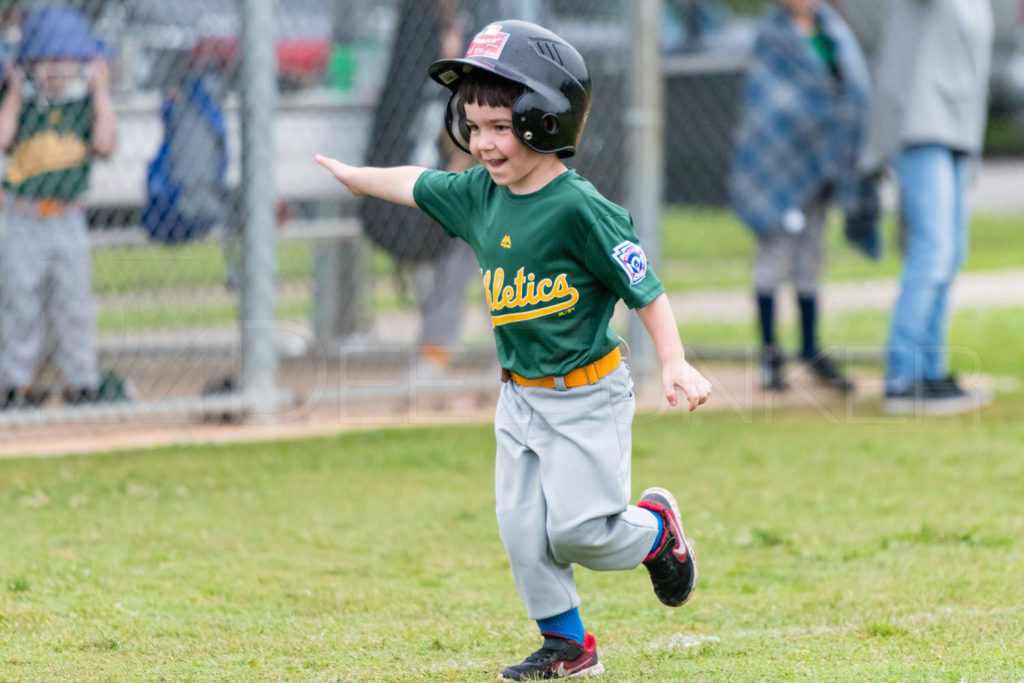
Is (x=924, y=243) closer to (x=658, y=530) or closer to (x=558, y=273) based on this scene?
(x=658, y=530)

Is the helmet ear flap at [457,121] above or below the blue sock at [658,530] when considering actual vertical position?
above

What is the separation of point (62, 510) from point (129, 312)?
4.80 metres

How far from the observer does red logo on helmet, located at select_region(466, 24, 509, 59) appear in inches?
126

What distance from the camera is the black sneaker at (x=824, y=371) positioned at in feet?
25.3

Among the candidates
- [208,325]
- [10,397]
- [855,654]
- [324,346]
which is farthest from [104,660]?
[208,325]

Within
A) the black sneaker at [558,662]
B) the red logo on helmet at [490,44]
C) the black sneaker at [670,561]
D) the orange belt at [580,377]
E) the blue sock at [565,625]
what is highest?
the red logo on helmet at [490,44]

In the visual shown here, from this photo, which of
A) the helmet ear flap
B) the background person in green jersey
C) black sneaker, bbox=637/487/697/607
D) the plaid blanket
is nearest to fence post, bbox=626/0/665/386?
the plaid blanket

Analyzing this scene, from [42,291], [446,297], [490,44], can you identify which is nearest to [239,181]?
[42,291]

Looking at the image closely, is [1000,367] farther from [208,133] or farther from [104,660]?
[104,660]

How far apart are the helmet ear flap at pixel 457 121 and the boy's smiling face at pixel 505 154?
0.12 feet

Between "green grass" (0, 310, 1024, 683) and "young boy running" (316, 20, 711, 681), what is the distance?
12.5 inches

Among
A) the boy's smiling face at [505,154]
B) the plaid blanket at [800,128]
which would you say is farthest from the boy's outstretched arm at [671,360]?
the plaid blanket at [800,128]

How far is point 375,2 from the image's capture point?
840 cm

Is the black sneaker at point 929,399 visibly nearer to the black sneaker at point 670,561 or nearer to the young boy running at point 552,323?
the black sneaker at point 670,561
